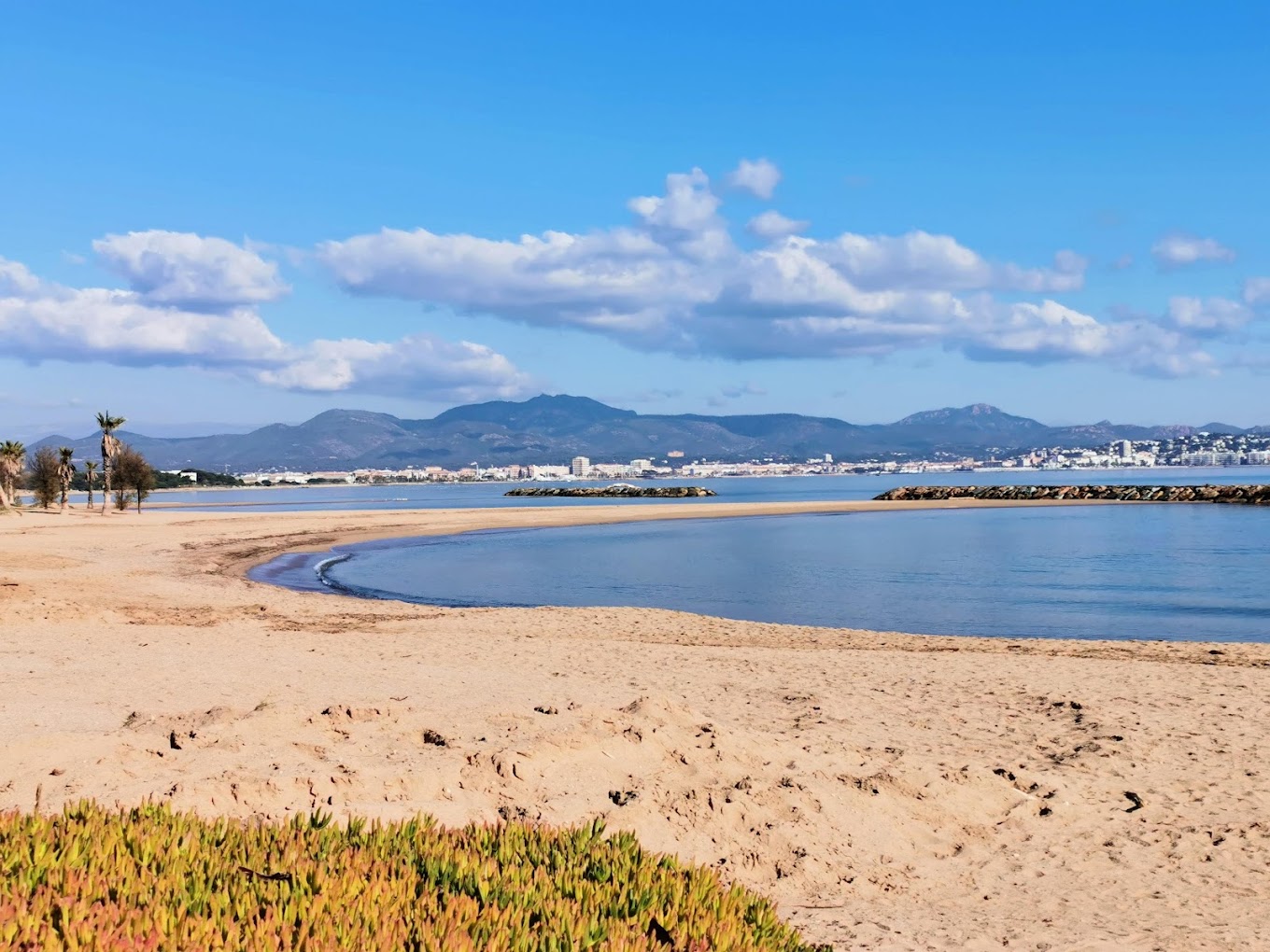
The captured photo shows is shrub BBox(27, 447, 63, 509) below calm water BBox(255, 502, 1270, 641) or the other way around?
the other way around

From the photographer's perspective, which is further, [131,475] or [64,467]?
[64,467]

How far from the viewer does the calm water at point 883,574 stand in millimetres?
27609

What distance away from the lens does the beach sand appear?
24.5 ft

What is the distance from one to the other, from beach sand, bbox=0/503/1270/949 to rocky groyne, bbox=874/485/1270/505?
97560 millimetres

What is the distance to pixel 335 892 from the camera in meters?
4.31

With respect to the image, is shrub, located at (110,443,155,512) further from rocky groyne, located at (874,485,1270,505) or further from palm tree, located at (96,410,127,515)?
rocky groyne, located at (874,485,1270,505)

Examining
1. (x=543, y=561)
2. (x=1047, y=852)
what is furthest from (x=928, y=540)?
(x=1047, y=852)

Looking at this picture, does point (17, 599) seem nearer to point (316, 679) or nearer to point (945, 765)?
point (316, 679)

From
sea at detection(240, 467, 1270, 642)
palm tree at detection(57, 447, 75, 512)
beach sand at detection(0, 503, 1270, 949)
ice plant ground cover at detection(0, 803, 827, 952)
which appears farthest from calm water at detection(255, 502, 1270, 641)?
palm tree at detection(57, 447, 75, 512)

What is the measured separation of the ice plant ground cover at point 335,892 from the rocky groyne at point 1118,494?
360 feet

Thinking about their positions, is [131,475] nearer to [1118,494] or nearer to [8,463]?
[8,463]

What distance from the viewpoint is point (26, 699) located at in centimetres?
1222

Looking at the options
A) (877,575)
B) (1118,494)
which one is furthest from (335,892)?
(1118,494)

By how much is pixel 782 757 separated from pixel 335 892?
6.20m
